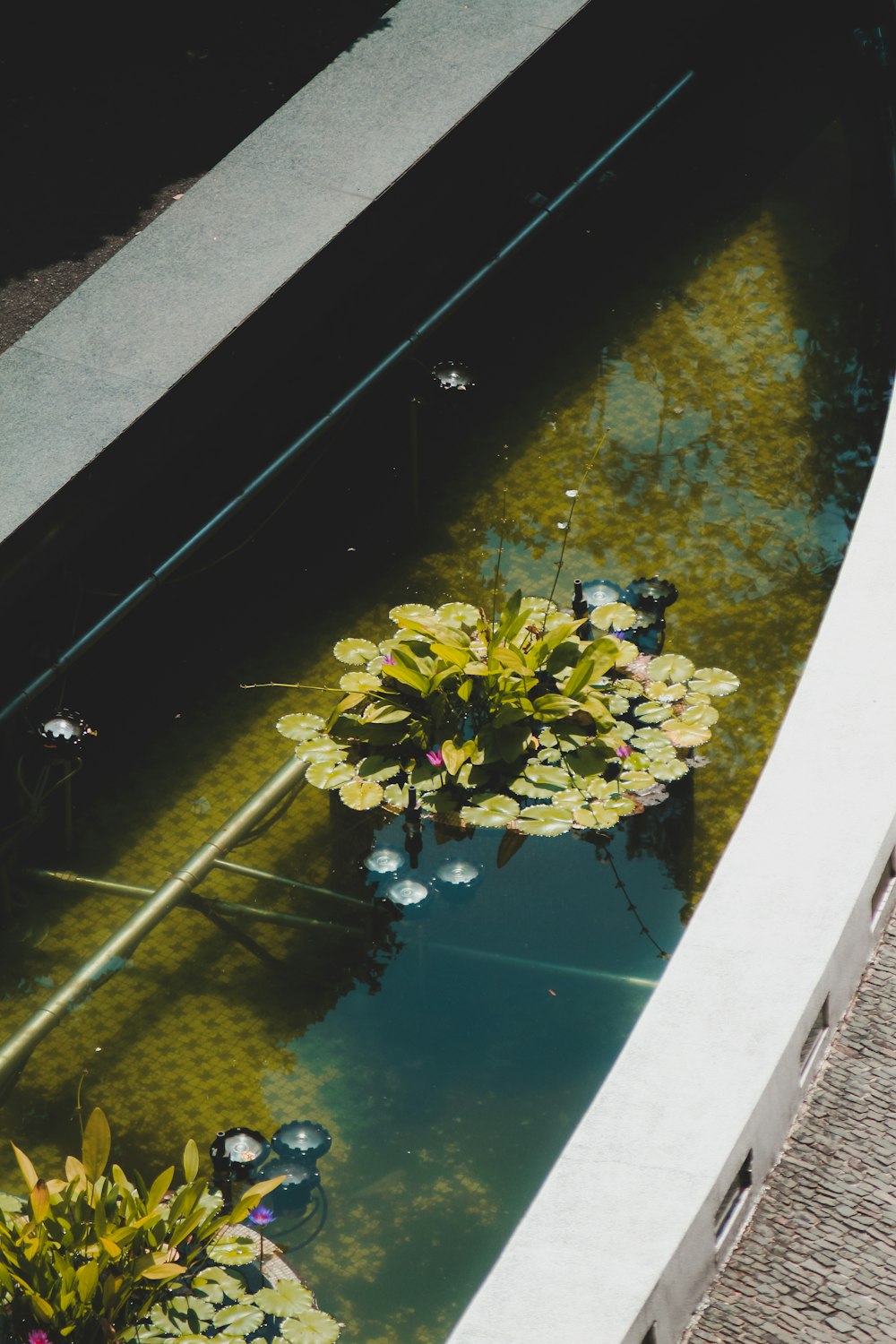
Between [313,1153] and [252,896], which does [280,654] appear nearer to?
[252,896]

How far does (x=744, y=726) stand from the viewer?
5922 mm

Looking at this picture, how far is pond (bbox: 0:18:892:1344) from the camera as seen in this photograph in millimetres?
4832

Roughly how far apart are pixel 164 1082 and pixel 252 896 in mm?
679

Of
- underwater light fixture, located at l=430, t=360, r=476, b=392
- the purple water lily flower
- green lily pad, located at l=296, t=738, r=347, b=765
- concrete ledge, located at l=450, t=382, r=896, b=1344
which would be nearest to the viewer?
concrete ledge, located at l=450, t=382, r=896, b=1344

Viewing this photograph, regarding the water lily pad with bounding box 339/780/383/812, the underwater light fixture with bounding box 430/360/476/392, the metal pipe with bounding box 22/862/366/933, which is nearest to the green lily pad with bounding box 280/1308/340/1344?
the metal pipe with bounding box 22/862/366/933

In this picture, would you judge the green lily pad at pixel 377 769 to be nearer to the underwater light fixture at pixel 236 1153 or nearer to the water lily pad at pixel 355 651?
the water lily pad at pixel 355 651

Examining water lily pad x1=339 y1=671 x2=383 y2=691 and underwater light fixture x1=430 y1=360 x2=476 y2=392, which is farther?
underwater light fixture x1=430 y1=360 x2=476 y2=392

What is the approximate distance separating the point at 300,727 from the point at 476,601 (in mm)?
958

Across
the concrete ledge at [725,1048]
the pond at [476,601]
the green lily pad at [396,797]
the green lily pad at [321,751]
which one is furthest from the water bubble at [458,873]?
the concrete ledge at [725,1048]

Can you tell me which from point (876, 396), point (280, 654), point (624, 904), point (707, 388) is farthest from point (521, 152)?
point (624, 904)

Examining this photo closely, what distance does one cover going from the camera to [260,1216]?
452cm

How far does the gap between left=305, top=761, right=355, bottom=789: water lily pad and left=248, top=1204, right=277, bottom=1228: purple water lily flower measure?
4.80 ft

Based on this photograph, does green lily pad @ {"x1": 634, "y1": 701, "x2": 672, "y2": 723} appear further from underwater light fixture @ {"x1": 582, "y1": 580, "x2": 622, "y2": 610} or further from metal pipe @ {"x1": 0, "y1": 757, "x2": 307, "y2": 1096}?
metal pipe @ {"x1": 0, "y1": 757, "x2": 307, "y2": 1096}

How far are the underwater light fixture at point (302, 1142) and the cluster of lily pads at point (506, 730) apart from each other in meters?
1.15
